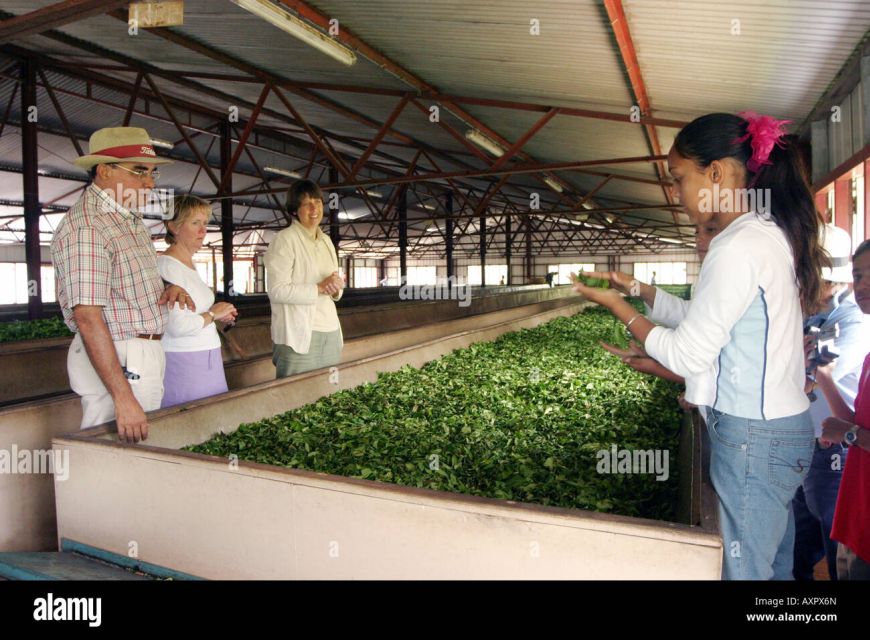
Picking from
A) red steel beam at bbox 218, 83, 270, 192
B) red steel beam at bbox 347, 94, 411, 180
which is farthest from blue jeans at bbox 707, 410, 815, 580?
red steel beam at bbox 218, 83, 270, 192

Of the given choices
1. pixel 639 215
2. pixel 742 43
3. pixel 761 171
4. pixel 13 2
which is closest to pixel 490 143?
pixel 742 43

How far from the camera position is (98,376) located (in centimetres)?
276

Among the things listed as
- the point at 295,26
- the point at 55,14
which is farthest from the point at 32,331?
the point at 295,26

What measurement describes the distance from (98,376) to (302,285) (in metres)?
1.71

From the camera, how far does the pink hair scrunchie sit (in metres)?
1.68

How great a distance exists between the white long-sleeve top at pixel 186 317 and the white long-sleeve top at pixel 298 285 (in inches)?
28.3

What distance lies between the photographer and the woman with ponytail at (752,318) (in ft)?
5.55

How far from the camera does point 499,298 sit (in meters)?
17.6

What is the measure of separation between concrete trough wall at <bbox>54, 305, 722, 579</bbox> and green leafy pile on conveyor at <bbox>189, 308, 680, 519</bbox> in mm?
618

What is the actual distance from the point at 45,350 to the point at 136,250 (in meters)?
4.48

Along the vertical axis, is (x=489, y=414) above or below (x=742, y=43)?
below
